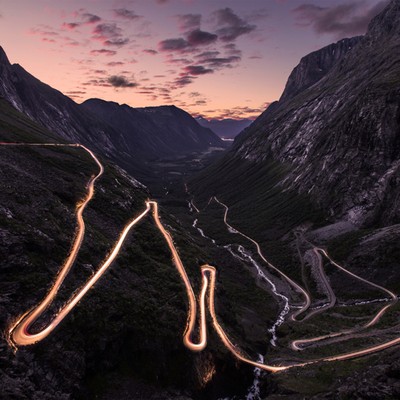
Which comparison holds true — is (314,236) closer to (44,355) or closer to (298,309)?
(298,309)

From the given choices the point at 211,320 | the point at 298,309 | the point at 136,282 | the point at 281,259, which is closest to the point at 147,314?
the point at 136,282

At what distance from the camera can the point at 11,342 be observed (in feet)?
141

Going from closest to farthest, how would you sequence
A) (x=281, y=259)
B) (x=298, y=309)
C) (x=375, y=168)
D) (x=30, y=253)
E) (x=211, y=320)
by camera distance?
(x=30, y=253) → (x=211, y=320) → (x=298, y=309) → (x=281, y=259) → (x=375, y=168)

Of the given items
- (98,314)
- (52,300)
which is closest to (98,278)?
(98,314)

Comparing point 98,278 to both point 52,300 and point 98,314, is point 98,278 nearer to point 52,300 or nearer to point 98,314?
point 98,314

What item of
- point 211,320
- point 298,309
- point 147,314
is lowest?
point 298,309

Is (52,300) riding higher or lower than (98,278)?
higher

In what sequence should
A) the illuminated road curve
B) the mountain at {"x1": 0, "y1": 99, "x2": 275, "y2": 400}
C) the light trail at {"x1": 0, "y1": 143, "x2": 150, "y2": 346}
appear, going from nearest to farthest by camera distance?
the mountain at {"x1": 0, "y1": 99, "x2": 275, "y2": 400} < the light trail at {"x1": 0, "y1": 143, "x2": 150, "y2": 346} < the illuminated road curve

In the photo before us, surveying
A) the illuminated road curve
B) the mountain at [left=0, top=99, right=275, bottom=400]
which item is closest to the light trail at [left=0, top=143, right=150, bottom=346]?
the illuminated road curve

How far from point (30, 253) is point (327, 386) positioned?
50663mm

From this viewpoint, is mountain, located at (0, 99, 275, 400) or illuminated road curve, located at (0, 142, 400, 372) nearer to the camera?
mountain, located at (0, 99, 275, 400)

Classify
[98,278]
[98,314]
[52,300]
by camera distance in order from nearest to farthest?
1. [52,300]
2. [98,314]
3. [98,278]

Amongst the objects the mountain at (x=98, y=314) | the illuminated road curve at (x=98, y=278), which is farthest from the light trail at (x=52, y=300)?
the mountain at (x=98, y=314)

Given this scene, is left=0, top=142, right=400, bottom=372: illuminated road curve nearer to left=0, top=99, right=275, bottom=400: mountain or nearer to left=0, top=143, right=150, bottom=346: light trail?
left=0, top=143, right=150, bottom=346: light trail
